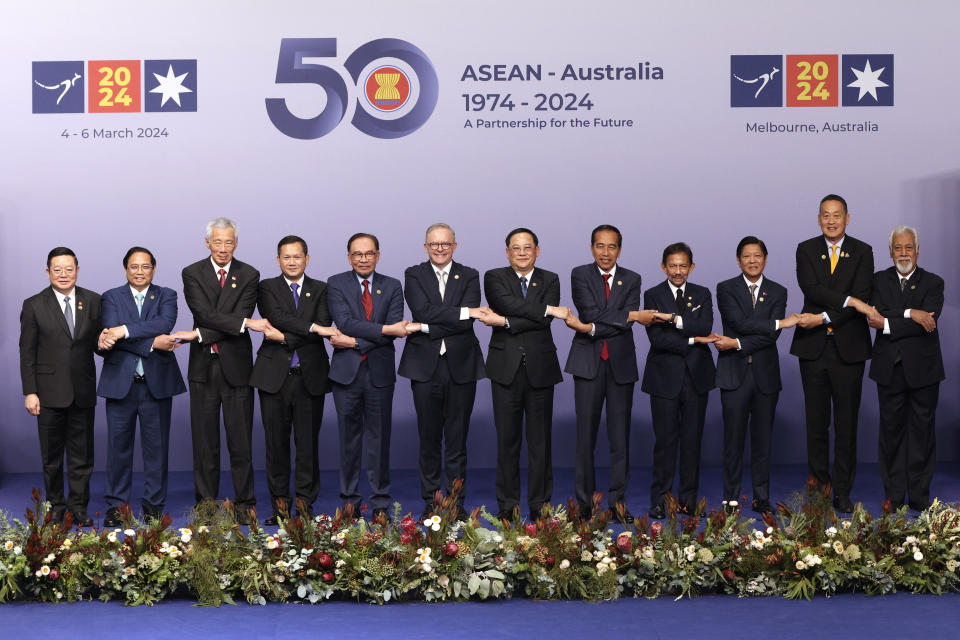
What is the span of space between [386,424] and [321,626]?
6.06ft

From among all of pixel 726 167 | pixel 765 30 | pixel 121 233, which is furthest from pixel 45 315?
pixel 765 30

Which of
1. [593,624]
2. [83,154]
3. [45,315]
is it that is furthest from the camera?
[83,154]

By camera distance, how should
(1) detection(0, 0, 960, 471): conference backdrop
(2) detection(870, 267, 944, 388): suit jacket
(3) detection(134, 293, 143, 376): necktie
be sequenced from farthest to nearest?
(1) detection(0, 0, 960, 471): conference backdrop < (2) detection(870, 267, 944, 388): suit jacket < (3) detection(134, 293, 143, 376): necktie

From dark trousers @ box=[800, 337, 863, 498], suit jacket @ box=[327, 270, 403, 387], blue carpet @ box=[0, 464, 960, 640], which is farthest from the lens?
dark trousers @ box=[800, 337, 863, 498]

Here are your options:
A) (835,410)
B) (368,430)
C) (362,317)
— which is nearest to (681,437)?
(835,410)

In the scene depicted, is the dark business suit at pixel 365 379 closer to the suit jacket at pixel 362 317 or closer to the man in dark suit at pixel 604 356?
the suit jacket at pixel 362 317

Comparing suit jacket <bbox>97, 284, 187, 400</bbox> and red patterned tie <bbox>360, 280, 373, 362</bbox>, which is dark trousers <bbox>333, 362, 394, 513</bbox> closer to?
red patterned tie <bbox>360, 280, 373, 362</bbox>

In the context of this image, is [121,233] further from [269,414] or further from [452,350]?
[452,350]

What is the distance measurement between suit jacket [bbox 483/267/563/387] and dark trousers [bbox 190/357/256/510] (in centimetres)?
142

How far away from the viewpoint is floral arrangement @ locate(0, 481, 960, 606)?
4.45 m

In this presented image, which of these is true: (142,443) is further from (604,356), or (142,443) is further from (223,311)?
(604,356)

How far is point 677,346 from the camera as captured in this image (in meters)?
5.96

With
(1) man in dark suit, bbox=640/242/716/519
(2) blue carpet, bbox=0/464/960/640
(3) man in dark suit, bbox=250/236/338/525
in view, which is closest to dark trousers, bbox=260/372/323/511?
(3) man in dark suit, bbox=250/236/338/525

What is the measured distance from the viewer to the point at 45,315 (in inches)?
231
